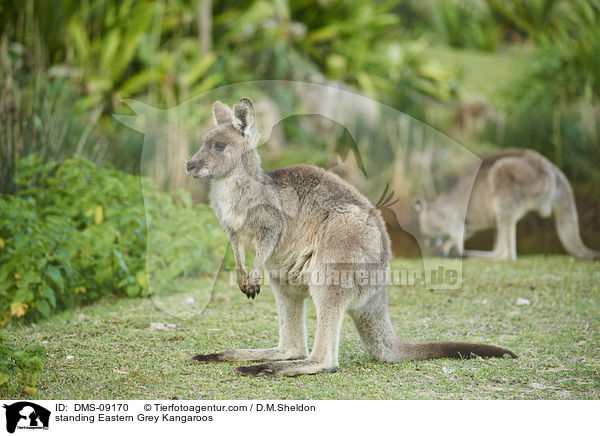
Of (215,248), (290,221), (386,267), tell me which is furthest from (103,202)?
(386,267)

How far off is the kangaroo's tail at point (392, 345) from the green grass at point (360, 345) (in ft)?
0.17

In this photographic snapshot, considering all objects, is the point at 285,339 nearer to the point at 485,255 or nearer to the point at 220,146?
the point at 220,146

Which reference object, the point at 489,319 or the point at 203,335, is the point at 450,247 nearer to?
the point at 489,319

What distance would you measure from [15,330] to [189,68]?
240 inches

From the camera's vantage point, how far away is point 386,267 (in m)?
3.85

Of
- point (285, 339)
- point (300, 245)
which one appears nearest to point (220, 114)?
point (300, 245)

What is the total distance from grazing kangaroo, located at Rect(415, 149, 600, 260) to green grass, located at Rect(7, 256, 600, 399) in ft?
2.30

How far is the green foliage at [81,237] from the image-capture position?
15.8 feet

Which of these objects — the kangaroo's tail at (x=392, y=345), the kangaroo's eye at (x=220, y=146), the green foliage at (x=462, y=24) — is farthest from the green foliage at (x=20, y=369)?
the green foliage at (x=462, y=24)

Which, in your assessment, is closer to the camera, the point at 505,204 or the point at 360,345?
the point at 360,345

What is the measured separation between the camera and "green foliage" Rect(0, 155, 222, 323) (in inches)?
189

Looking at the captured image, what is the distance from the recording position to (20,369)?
3432 mm

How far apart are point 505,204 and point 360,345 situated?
3.12 metres
